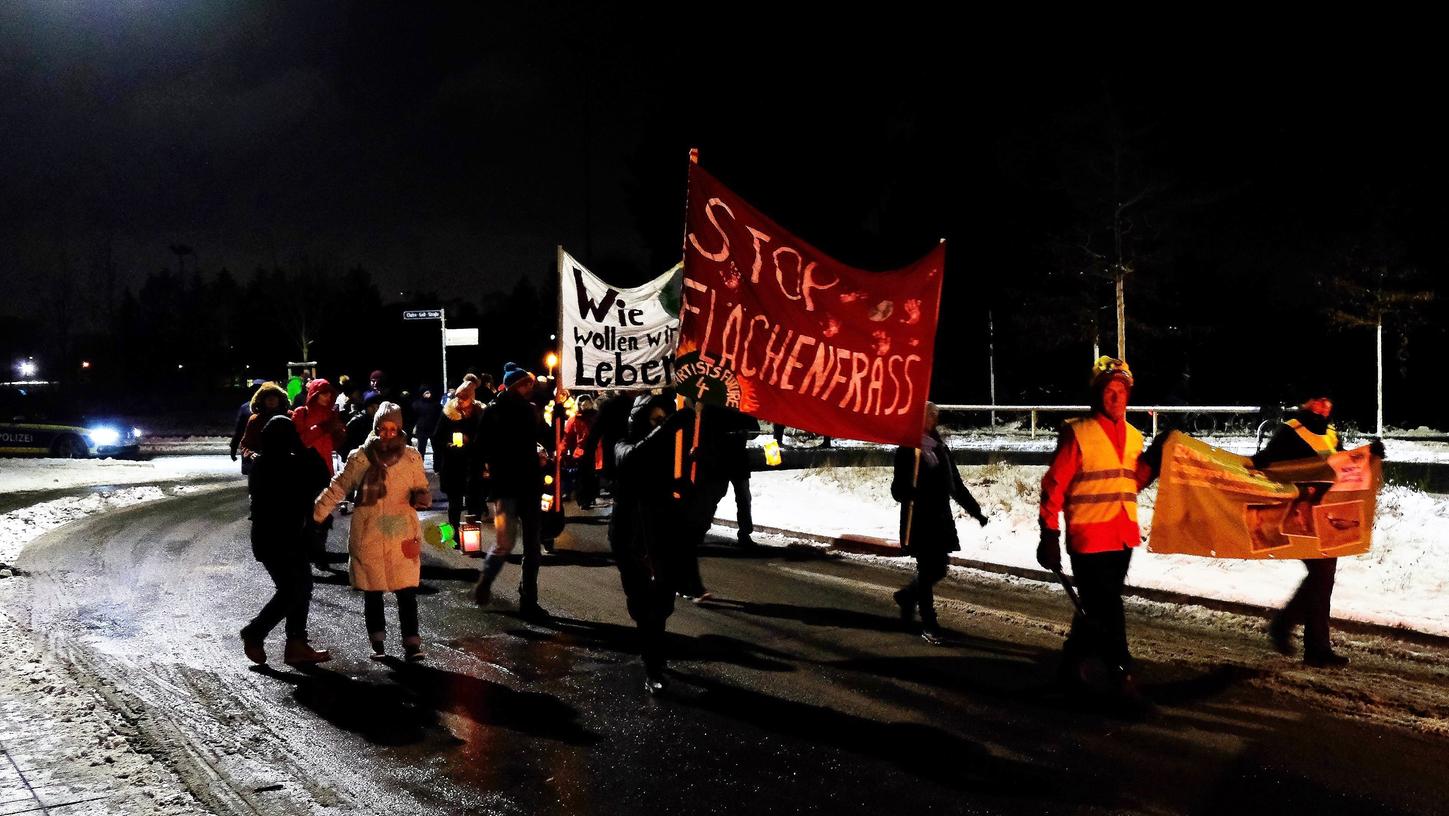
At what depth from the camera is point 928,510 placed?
776 cm

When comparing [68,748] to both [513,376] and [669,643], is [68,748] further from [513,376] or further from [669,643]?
[513,376]

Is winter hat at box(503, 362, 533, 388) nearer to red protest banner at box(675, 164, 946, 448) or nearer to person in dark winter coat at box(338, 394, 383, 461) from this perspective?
red protest banner at box(675, 164, 946, 448)

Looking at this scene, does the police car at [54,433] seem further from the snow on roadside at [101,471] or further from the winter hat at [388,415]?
the winter hat at [388,415]

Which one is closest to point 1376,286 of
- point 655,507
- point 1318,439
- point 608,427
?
point 1318,439

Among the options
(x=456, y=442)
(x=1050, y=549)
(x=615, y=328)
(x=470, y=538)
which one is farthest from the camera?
(x=456, y=442)

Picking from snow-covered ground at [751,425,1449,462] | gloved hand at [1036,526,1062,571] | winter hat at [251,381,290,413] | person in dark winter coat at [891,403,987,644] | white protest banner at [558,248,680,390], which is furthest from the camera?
snow-covered ground at [751,425,1449,462]

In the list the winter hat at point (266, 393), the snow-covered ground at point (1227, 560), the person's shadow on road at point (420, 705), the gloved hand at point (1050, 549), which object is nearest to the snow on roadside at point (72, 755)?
the person's shadow on road at point (420, 705)

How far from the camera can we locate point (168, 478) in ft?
72.6

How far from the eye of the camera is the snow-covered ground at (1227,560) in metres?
8.45

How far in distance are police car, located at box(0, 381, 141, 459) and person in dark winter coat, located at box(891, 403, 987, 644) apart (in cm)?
2560

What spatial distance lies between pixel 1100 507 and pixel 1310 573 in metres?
2.08

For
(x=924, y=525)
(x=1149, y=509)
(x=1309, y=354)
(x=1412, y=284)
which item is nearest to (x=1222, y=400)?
(x=1309, y=354)

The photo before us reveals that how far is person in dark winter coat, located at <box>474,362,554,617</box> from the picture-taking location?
27.8 ft

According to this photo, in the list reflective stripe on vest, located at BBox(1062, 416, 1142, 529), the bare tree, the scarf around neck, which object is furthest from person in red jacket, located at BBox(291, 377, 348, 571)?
the bare tree
